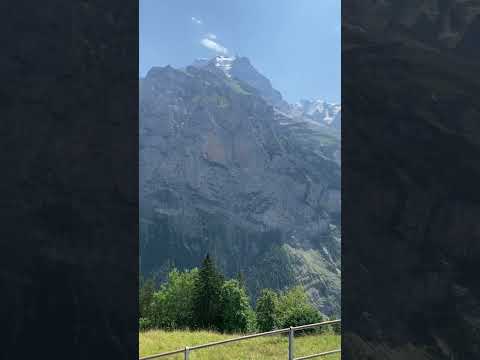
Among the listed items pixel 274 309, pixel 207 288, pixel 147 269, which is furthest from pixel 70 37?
pixel 147 269

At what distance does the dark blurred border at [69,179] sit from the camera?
9.70ft

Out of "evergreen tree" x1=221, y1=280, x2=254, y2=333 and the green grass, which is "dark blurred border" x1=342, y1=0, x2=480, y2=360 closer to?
the green grass

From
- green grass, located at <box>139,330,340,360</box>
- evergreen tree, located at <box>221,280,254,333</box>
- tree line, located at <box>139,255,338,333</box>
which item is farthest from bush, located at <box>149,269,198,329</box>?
green grass, located at <box>139,330,340,360</box>

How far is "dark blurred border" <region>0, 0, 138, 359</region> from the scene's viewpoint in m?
2.96

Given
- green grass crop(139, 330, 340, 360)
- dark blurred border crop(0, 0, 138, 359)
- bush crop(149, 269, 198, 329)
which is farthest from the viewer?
bush crop(149, 269, 198, 329)

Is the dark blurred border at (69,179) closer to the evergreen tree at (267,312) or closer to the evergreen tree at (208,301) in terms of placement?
the evergreen tree at (208,301)

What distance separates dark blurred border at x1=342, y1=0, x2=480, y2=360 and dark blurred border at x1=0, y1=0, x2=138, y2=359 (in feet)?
5.40

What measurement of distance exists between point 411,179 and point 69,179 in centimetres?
235

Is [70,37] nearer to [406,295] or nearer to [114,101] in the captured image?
[114,101]

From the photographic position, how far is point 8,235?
291cm

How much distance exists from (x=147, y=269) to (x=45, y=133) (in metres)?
166

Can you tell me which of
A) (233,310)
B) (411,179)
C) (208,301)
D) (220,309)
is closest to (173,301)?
(208,301)

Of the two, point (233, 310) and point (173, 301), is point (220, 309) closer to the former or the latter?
point (233, 310)

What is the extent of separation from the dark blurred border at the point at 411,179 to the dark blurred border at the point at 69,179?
5.40 feet
